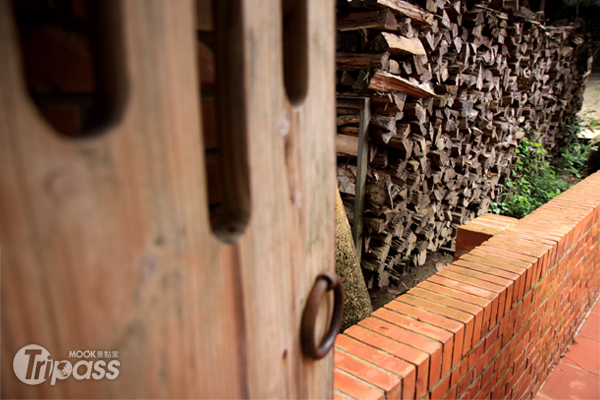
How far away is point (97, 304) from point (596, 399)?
9.68ft

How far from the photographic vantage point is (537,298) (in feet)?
6.33

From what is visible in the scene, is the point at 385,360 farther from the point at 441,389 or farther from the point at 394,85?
the point at 394,85

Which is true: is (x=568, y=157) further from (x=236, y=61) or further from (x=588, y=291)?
(x=236, y=61)

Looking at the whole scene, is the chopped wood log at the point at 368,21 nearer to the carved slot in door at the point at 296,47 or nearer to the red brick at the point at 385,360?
the red brick at the point at 385,360

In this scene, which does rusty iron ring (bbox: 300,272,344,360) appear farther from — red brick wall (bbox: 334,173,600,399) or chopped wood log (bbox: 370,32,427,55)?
chopped wood log (bbox: 370,32,427,55)

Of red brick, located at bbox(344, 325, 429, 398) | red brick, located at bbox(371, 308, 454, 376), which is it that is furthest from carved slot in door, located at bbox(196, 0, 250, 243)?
red brick, located at bbox(371, 308, 454, 376)

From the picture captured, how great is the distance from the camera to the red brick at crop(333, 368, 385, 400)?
40.8 inches

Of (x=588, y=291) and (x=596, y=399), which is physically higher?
(x=588, y=291)

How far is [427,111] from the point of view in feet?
11.4

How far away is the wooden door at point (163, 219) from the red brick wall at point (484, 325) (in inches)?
26.5

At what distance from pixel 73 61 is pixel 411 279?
371 cm

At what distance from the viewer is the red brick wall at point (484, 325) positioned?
1.18 meters

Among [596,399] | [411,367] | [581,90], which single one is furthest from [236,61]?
[581,90]

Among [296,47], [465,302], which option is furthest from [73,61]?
[465,302]
